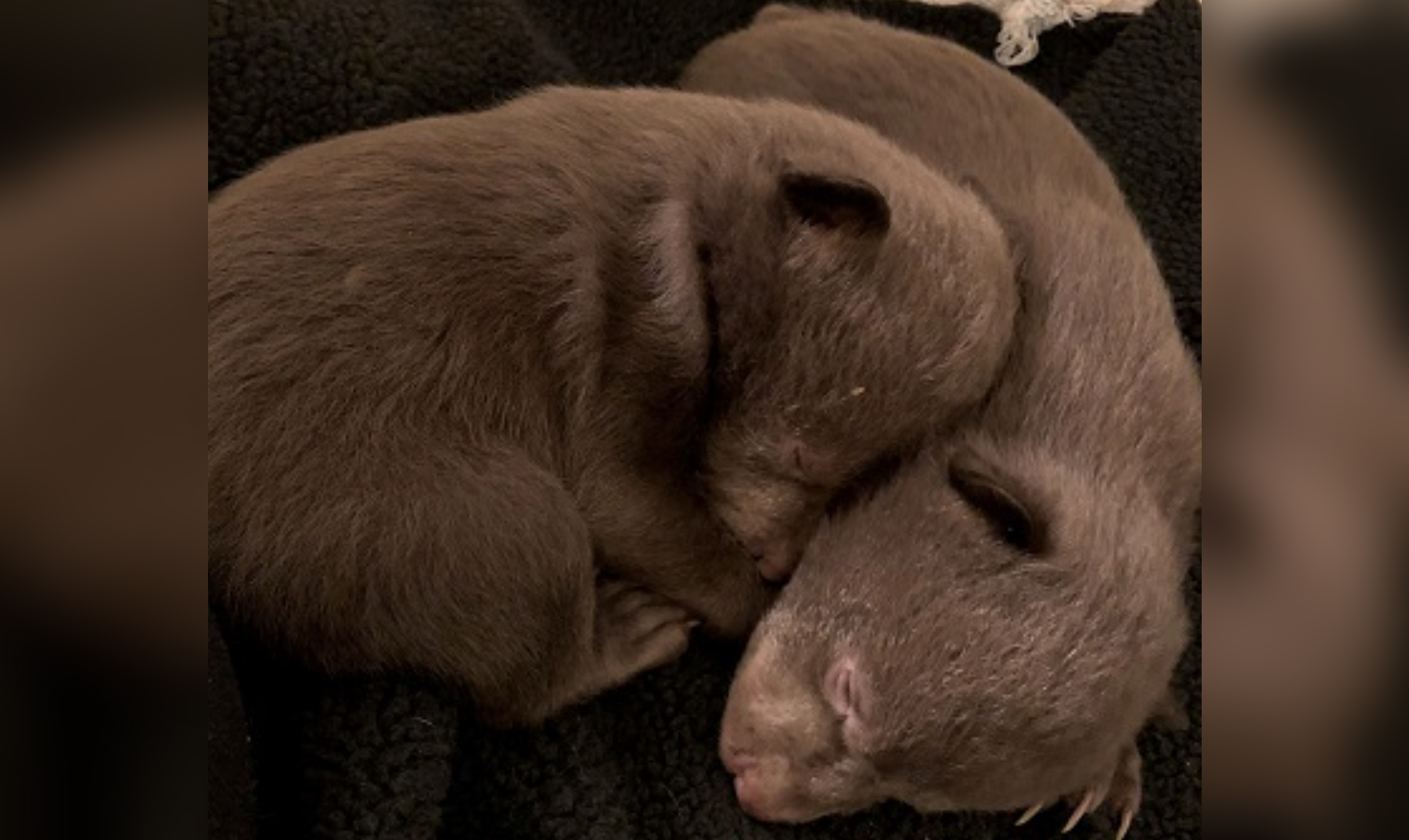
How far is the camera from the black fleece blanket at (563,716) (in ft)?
5.71

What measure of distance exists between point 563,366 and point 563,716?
1.61 ft

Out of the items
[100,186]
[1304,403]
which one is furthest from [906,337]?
[100,186]

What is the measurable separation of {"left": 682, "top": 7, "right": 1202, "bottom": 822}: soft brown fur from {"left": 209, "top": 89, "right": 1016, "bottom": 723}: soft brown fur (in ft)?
0.40

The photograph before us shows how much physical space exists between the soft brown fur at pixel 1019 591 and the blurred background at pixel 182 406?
830mm

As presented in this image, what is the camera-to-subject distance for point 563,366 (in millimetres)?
1893

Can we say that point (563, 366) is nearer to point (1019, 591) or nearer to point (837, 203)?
point (837, 203)

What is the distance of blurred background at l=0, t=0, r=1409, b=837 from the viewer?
62 cm

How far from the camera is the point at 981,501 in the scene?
180 centimetres

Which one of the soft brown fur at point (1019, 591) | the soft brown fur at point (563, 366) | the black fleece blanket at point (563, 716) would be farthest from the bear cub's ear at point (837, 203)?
the black fleece blanket at point (563, 716)

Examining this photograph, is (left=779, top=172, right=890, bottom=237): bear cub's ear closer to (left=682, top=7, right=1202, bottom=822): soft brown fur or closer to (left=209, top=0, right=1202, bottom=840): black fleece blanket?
(left=682, top=7, right=1202, bottom=822): soft brown fur

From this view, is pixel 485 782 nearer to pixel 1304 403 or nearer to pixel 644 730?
pixel 644 730

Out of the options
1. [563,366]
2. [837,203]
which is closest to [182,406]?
[563,366]

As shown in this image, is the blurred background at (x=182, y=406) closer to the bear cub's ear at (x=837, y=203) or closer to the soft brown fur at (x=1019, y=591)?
the soft brown fur at (x=1019, y=591)

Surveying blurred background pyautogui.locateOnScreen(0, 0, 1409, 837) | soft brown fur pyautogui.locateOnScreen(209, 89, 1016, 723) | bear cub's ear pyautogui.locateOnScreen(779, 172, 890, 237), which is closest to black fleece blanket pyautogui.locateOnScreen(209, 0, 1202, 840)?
soft brown fur pyautogui.locateOnScreen(209, 89, 1016, 723)
